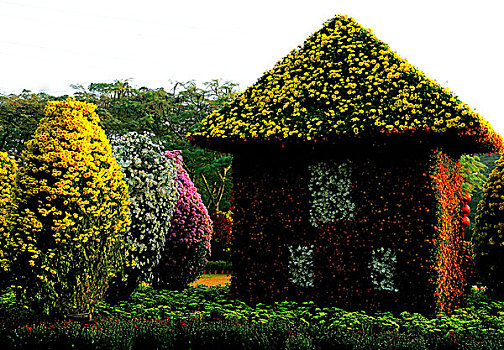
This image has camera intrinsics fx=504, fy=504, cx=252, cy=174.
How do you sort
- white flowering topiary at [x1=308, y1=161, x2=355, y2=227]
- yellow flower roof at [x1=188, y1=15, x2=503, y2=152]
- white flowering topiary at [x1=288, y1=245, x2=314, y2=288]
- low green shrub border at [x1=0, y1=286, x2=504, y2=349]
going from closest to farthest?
low green shrub border at [x1=0, y1=286, x2=504, y2=349], yellow flower roof at [x1=188, y1=15, x2=503, y2=152], white flowering topiary at [x1=308, y1=161, x2=355, y2=227], white flowering topiary at [x1=288, y1=245, x2=314, y2=288]

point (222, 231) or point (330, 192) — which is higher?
point (330, 192)

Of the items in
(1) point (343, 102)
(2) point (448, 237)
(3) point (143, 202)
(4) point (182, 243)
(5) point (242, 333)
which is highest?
(1) point (343, 102)

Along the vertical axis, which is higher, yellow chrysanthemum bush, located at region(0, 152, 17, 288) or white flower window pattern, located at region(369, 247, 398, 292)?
yellow chrysanthemum bush, located at region(0, 152, 17, 288)

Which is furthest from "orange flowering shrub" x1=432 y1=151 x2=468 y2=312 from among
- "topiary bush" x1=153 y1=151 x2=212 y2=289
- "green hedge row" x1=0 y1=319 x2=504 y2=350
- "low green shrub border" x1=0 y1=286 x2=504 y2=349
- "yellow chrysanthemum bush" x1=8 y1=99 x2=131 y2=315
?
"yellow chrysanthemum bush" x1=8 y1=99 x2=131 y2=315

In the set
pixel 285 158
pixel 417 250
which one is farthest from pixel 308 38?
A: pixel 417 250

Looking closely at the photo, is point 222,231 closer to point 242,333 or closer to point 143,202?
point 143,202

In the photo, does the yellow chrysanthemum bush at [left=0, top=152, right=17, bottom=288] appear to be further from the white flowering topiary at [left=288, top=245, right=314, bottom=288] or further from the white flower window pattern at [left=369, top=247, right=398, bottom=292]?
the white flower window pattern at [left=369, top=247, right=398, bottom=292]

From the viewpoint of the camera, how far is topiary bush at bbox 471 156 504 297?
Answer: 12.8 m

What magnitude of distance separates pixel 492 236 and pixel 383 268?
14.9 ft

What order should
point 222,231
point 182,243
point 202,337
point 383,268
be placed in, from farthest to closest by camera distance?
point 222,231, point 182,243, point 383,268, point 202,337

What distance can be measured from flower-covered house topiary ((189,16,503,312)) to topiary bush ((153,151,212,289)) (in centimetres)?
217

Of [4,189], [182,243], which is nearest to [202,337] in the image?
[182,243]

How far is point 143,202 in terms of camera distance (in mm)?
10781

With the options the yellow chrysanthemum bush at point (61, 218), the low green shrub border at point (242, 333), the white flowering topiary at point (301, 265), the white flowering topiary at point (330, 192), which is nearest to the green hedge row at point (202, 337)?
the low green shrub border at point (242, 333)
